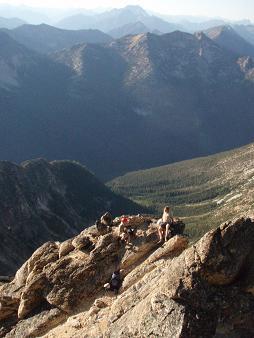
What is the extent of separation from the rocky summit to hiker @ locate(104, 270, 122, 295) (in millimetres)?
653

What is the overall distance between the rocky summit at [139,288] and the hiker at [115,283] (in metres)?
0.65

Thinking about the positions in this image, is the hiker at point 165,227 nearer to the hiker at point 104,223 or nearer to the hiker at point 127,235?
the hiker at point 127,235

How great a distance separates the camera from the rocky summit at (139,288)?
136 ft

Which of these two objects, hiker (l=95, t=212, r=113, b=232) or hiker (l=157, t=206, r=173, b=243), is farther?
hiker (l=95, t=212, r=113, b=232)

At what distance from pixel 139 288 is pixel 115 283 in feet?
19.5

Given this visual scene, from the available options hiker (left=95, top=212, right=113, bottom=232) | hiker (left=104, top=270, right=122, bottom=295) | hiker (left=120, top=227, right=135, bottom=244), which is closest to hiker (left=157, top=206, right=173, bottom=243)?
hiker (left=120, top=227, right=135, bottom=244)

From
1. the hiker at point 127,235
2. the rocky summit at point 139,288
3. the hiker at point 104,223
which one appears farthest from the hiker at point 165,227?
the hiker at point 104,223

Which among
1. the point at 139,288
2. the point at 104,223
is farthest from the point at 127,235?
the point at 139,288

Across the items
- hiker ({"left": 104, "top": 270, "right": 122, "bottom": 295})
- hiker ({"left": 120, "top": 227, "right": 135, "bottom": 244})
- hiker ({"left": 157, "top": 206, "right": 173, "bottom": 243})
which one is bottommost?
hiker ({"left": 104, "top": 270, "right": 122, "bottom": 295})

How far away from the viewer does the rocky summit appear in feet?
136

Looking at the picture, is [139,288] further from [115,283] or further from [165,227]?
[165,227]

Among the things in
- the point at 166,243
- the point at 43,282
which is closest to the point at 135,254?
the point at 166,243

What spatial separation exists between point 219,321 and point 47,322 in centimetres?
2461

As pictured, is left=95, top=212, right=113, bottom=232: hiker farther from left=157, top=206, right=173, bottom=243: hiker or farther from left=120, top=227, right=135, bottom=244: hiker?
left=157, top=206, right=173, bottom=243: hiker
